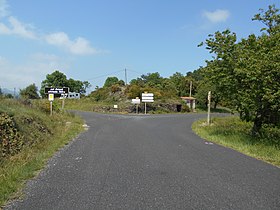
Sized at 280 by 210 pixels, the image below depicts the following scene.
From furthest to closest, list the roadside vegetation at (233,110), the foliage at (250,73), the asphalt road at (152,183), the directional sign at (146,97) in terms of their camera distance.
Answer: the directional sign at (146,97) → the foliage at (250,73) → the roadside vegetation at (233,110) → the asphalt road at (152,183)

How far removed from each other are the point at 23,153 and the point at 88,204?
190 inches

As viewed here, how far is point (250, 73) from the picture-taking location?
Result: 1232 centimetres

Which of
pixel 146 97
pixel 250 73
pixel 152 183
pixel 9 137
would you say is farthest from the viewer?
pixel 146 97

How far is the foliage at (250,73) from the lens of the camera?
466 inches

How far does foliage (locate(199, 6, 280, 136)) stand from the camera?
11.8 meters

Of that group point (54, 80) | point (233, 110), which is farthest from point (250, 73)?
point (54, 80)

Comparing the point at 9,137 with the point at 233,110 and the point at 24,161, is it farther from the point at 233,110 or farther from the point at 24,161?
the point at 233,110

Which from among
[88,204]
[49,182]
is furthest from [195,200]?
[49,182]

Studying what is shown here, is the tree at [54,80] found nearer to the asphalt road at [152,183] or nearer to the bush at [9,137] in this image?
the bush at [9,137]

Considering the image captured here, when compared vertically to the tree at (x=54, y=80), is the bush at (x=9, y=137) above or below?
below

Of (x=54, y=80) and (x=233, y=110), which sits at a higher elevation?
(x=54, y=80)

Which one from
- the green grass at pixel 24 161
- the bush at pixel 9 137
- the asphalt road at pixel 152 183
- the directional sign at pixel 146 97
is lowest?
the asphalt road at pixel 152 183

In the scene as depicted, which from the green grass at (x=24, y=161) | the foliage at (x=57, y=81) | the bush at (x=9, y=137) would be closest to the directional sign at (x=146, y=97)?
the green grass at (x=24, y=161)

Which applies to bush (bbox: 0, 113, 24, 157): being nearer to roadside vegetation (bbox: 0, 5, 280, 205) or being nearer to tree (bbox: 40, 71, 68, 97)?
roadside vegetation (bbox: 0, 5, 280, 205)
